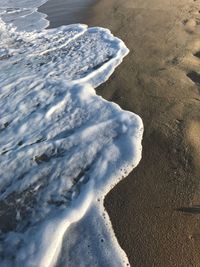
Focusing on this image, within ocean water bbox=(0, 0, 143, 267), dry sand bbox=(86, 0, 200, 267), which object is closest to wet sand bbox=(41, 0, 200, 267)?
dry sand bbox=(86, 0, 200, 267)

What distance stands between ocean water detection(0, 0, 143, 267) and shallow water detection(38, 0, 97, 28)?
6.03 ft

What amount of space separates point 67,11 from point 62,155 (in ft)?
19.8

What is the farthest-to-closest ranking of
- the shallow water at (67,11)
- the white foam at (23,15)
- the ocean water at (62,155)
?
the white foam at (23,15) < the shallow water at (67,11) < the ocean water at (62,155)

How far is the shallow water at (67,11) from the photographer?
8.73m

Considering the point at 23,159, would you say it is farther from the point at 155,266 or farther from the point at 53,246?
the point at 155,266

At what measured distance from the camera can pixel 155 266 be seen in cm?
301

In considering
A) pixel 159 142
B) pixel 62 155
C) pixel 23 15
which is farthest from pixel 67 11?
pixel 159 142

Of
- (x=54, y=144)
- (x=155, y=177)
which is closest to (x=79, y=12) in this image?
(x=54, y=144)

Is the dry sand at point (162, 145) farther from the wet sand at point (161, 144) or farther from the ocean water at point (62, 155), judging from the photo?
the ocean water at point (62, 155)

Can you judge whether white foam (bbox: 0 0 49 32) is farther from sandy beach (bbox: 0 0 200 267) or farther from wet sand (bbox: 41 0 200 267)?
wet sand (bbox: 41 0 200 267)

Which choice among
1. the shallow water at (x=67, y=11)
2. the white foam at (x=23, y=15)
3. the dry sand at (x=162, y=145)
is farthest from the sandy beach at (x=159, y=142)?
the white foam at (x=23, y=15)

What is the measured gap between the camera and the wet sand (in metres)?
3.19

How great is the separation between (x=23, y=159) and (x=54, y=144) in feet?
1.36

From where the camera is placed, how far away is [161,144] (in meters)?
4.17
